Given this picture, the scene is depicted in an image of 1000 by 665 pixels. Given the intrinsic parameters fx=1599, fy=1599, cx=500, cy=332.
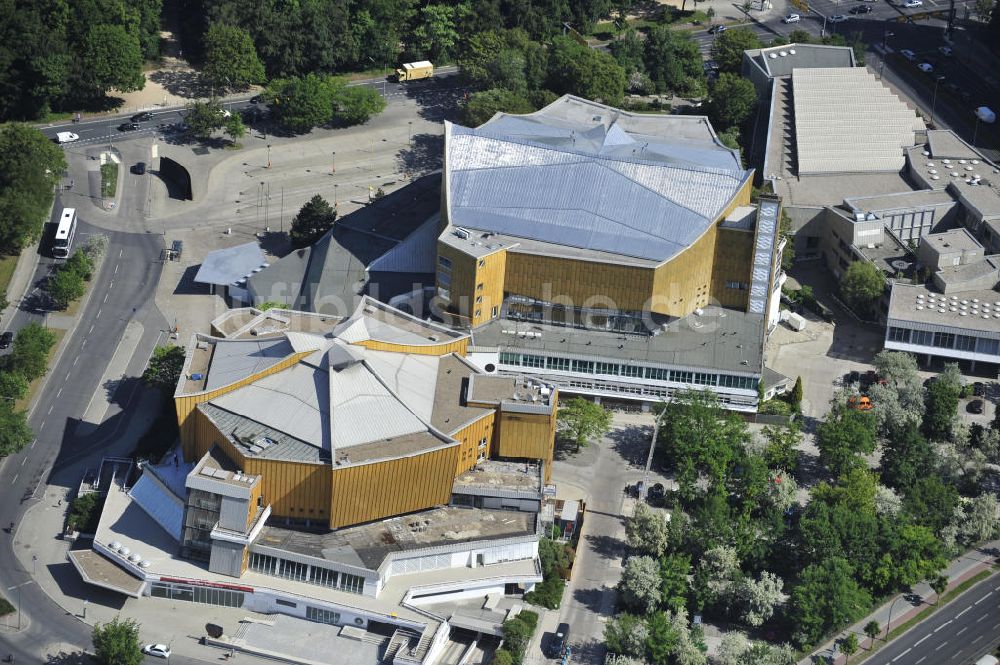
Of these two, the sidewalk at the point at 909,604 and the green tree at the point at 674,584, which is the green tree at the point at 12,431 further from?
the sidewalk at the point at 909,604

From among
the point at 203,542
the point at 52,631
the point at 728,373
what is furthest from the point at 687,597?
the point at 52,631

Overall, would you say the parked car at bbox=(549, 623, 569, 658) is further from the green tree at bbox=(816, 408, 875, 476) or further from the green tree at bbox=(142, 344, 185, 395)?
the green tree at bbox=(142, 344, 185, 395)

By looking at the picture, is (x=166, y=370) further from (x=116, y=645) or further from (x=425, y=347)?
(x=116, y=645)

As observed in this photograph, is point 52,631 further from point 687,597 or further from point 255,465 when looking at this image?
point 687,597

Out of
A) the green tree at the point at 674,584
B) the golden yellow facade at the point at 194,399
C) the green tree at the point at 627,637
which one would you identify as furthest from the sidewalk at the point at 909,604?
the golden yellow facade at the point at 194,399

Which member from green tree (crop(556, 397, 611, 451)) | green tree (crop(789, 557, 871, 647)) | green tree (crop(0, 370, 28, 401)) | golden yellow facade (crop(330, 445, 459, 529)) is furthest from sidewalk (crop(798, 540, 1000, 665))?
green tree (crop(0, 370, 28, 401))

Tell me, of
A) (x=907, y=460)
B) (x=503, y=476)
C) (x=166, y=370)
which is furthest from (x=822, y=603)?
(x=166, y=370)
